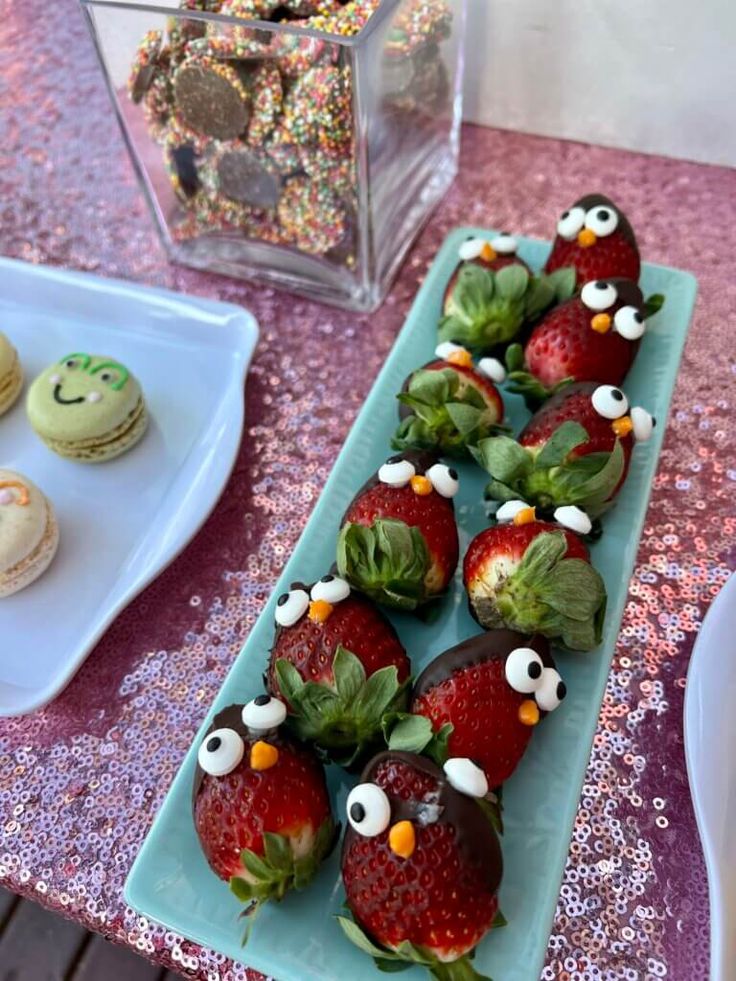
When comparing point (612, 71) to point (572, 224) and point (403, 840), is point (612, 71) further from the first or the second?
point (403, 840)

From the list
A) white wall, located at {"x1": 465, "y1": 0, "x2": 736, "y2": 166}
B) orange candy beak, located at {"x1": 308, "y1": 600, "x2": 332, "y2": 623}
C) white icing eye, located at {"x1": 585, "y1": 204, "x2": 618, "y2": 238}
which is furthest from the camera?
white wall, located at {"x1": 465, "y1": 0, "x2": 736, "y2": 166}

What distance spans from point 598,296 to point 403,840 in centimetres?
50

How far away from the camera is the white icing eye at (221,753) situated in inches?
21.5

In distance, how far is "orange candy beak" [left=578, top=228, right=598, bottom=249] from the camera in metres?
Answer: 0.82

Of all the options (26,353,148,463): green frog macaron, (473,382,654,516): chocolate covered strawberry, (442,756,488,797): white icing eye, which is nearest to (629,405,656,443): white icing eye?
(473,382,654,516): chocolate covered strawberry

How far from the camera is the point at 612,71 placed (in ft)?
3.43

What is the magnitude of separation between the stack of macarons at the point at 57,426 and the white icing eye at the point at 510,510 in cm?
41

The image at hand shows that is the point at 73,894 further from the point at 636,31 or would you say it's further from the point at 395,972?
the point at 636,31

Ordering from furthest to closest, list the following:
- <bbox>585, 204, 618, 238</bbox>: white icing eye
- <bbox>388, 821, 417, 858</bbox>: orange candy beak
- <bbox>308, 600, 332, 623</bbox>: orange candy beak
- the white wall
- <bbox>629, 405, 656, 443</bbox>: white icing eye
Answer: the white wall, <bbox>585, 204, 618, 238</bbox>: white icing eye, <bbox>629, 405, 656, 443</bbox>: white icing eye, <bbox>308, 600, 332, 623</bbox>: orange candy beak, <bbox>388, 821, 417, 858</bbox>: orange candy beak

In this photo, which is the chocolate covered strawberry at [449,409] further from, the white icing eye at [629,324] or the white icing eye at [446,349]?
the white icing eye at [629,324]

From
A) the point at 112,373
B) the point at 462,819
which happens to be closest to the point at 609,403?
the point at 462,819

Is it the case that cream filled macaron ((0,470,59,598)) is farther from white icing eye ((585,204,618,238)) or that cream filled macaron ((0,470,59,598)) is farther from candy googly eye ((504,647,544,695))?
white icing eye ((585,204,618,238))

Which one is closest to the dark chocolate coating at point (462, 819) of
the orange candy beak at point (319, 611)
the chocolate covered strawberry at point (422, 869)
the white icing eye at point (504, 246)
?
the chocolate covered strawberry at point (422, 869)

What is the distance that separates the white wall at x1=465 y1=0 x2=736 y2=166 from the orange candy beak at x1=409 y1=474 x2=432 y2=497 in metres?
0.67
